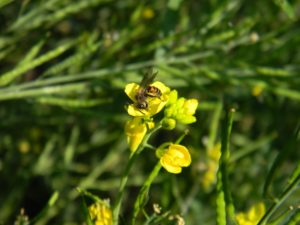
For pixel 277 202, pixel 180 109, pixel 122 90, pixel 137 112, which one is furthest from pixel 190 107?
pixel 122 90

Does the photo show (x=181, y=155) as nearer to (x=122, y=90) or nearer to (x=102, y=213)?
(x=102, y=213)

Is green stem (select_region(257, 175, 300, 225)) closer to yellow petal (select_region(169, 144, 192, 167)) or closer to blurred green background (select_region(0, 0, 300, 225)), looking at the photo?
yellow petal (select_region(169, 144, 192, 167))

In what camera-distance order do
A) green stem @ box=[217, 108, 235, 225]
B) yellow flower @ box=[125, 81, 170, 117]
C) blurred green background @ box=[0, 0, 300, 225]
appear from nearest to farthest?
green stem @ box=[217, 108, 235, 225]
yellow flower @ box=[125, 81, 170, 117]
blurred green background @ box=[0, 0, 300, 225]

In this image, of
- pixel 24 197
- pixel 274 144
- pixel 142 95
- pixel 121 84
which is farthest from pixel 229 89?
pixel 142 95

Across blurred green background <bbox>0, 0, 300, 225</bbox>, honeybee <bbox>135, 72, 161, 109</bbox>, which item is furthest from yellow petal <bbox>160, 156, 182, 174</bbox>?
blurred green background <bbox>0, 0, 300, 225</bbox>

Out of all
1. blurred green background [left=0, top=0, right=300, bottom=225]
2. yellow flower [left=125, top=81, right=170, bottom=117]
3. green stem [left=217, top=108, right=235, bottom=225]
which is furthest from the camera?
blurred green background [left=0, top=0, right=300, bottom=225]

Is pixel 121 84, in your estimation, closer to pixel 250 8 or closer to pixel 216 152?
pixel 216 152
